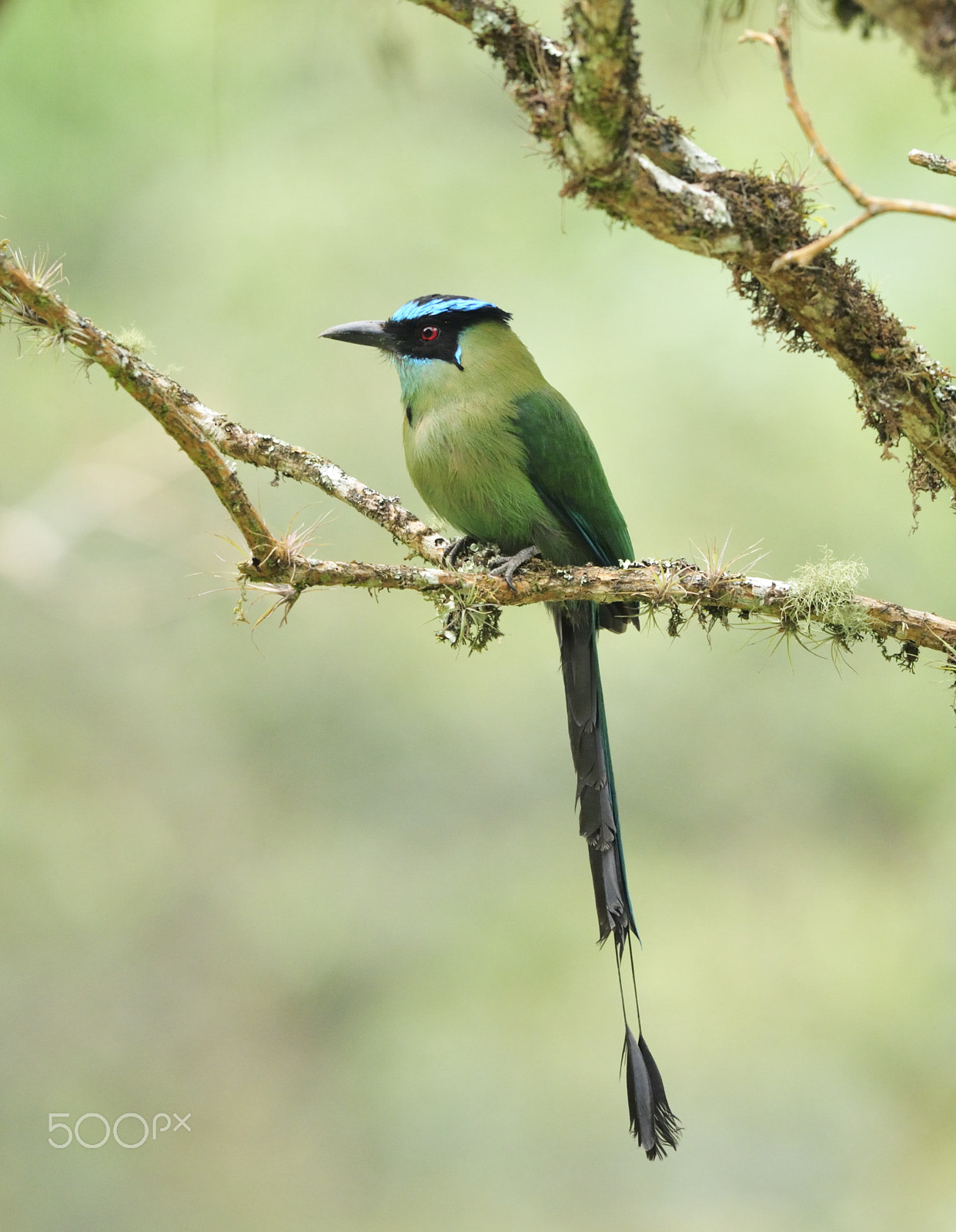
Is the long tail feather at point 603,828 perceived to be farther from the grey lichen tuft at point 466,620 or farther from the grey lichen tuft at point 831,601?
the grey lichen tuft at point 831,601

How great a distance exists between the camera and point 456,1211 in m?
5.56

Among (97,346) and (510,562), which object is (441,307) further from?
(97,346)

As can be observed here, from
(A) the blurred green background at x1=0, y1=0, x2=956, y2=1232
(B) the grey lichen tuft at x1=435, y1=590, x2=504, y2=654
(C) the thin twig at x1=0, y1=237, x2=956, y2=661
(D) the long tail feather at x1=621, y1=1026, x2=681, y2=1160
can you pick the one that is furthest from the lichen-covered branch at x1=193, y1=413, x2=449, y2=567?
(A) the blurred green background at x1=0, y1=0, x2=956, y2=1232

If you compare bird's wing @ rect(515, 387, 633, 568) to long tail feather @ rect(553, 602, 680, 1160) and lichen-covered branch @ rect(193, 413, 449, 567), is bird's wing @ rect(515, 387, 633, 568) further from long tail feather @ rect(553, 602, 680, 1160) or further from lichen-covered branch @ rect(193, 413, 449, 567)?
lichen-covered branch @ rect(193, 413, 449, 567)

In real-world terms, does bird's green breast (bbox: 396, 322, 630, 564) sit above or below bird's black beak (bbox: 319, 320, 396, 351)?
below

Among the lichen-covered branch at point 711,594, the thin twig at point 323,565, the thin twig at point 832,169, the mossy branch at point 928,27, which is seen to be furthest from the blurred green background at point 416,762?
the mossy branch at point 928,27

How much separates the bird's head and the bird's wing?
0.25m

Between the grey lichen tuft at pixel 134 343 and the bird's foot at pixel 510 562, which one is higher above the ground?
A: the grey lichen tuft at pixel 134 343

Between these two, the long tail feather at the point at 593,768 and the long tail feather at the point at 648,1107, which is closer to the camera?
the long tail feather at the point at 648,1107

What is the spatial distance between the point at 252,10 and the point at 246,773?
4771mm

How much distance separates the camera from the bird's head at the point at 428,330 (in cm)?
279

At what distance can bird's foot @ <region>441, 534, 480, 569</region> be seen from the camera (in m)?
2.44

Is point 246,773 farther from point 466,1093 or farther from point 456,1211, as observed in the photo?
point 456,1211

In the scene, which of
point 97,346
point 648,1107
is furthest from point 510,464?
point 648,1107
